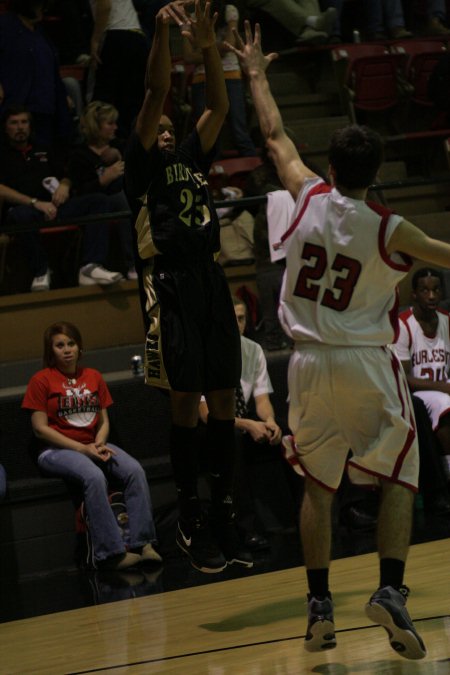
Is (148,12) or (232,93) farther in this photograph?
(148,12)

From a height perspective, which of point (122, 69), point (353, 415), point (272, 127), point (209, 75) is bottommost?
point (353, 415)

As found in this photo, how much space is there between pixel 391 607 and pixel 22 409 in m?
3.37

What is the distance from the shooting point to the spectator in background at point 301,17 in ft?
34.7

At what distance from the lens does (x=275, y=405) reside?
7051 mm

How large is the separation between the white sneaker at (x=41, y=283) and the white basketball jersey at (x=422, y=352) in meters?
2.31

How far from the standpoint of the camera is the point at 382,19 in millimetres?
11234

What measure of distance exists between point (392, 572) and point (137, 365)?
3317mm

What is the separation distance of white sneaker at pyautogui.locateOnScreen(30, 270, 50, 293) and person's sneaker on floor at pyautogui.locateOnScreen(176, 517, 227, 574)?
9.99ft

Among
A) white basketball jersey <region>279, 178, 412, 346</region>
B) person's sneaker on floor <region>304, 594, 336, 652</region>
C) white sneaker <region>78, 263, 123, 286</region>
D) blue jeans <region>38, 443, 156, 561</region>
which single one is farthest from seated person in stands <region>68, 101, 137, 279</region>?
person's sneaker on floor <region>304, 594, 336, 652</region>

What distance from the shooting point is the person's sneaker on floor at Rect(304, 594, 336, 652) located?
3.79 metres

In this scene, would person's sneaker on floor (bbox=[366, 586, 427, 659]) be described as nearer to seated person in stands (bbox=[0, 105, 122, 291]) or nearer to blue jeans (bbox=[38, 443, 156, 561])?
blue jeans (bbox=[38, 443, 156, 561])

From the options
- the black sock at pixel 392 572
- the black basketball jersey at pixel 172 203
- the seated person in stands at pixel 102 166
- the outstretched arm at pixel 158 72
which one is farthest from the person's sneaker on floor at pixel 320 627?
the seated person in stands at pixel 102 166

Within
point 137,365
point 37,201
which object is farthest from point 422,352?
point 37,201

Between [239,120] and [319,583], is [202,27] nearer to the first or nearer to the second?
[319,583]
